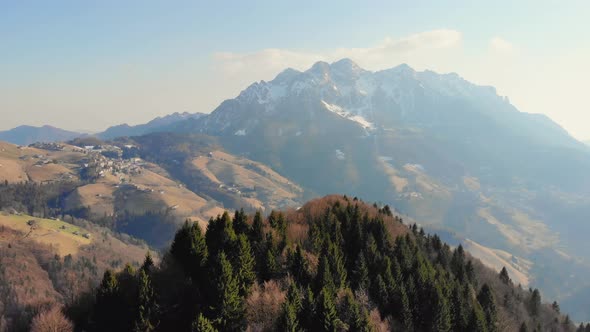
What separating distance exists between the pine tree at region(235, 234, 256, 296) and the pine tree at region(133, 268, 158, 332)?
42.5 ft

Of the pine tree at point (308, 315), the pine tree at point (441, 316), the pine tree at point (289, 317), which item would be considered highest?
the pine tree at point (289, 317)

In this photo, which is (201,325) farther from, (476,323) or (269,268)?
(476,323)

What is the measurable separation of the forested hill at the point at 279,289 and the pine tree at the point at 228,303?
14cm

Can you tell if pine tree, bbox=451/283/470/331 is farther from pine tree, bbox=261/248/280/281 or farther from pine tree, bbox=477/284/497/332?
pine tree, bbox=261/248/280/281

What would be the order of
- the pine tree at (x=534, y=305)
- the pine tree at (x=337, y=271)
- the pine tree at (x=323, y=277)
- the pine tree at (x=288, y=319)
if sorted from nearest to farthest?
the pine tree at (x=288, y=319) → the pine tree at (x=323, y=277) → the pine tree at (x=337, y=271) → the pine tree at (x=534, y=305)

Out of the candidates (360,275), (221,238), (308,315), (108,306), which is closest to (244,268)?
(221,238)

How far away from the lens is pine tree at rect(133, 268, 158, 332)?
190ft

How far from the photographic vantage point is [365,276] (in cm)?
8144

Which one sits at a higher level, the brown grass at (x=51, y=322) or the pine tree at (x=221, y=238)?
the pine tree at (x=221, y=238)

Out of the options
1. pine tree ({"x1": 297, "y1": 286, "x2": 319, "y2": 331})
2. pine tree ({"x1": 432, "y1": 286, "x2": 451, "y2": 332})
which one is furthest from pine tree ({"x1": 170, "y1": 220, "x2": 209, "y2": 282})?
pine tree ({"x1": 432, "y1": 286, "x2": 451, "y2": 332})

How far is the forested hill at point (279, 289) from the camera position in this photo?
2344 inches

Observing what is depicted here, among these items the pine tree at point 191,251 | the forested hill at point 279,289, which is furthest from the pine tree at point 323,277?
the pine tree at point 191,251

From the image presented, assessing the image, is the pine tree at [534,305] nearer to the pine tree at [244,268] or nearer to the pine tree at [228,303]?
the pine tree at [244,268]

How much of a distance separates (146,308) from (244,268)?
15.7 metres
